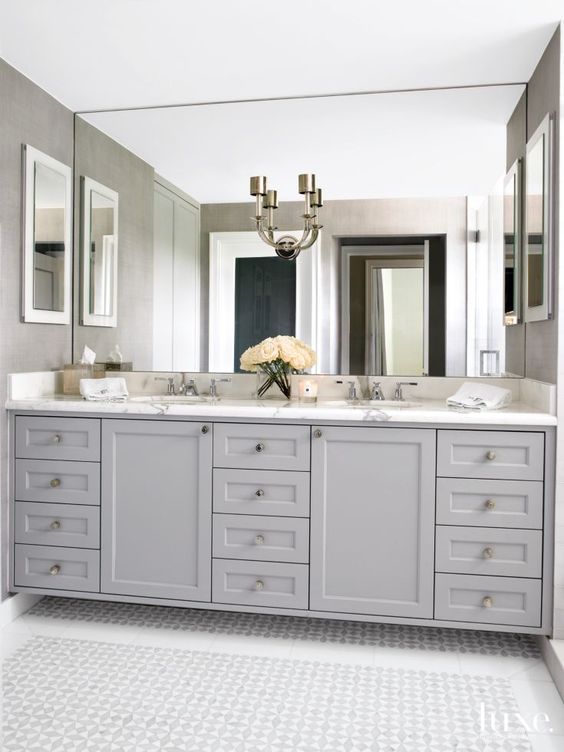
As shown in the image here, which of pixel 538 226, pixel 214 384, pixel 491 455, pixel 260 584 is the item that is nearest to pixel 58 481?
pixel 214 384

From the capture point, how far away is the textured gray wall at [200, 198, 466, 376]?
2.74m

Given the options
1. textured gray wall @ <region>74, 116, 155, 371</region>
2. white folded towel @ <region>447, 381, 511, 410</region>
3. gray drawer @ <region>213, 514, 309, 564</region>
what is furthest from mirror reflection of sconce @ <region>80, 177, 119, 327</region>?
white folded towel @ <region>447, 381, 511, 410</region>

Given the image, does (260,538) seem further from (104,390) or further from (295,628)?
(104,390)

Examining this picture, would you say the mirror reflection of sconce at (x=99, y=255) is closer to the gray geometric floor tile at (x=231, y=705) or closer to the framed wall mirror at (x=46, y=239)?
the framed wall mirror at (x=46, y=239)

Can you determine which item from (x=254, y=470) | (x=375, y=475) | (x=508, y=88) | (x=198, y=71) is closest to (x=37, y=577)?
(x=254, y=470)

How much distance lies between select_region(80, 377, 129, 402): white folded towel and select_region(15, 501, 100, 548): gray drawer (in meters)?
0.44

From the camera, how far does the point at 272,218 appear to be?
9.41ft

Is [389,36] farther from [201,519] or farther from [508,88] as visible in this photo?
[201,519]

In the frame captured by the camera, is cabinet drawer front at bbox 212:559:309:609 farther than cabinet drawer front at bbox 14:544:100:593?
No

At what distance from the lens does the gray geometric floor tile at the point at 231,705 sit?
70.2 inches

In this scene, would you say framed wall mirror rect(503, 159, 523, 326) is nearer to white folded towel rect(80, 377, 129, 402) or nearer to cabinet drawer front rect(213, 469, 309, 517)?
cabinet drawer front rect(213, 469, 309, 517)

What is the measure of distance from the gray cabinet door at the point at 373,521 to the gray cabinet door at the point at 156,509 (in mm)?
432

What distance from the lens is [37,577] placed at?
8.40ft

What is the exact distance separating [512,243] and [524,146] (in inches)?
15.6
